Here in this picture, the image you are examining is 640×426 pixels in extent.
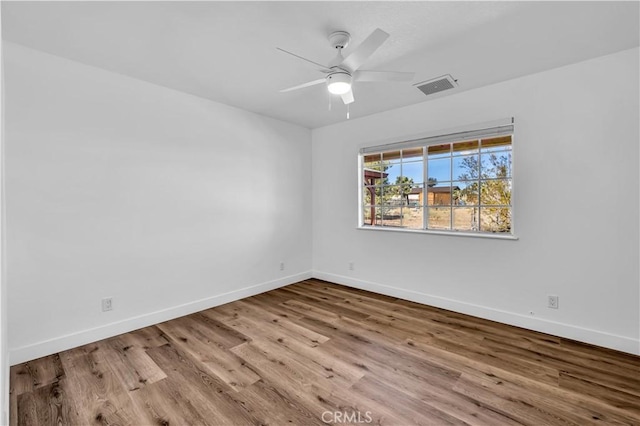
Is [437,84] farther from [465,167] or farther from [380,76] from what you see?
[380,76]

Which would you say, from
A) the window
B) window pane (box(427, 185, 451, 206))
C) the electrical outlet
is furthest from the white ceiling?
the electrical outlet

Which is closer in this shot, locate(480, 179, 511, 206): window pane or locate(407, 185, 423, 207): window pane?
locate(480, 179, 511, 206): window pane

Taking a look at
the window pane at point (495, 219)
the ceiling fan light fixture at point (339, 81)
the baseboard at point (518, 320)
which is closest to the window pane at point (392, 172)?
the window pane at point (495, 219)

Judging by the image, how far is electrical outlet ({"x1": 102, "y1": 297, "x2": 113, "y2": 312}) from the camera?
2895 mm

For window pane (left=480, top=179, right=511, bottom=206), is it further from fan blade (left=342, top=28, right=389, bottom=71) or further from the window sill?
fan blade (left=342, top=28, right=389, bottom=71)

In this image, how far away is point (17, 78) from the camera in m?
2.44

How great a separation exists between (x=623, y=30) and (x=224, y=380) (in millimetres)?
3886

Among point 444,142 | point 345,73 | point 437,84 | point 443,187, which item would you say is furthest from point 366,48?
point 443,187

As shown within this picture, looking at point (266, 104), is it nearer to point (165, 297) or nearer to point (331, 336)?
point (165, 297)

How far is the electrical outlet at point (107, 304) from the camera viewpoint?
2.90 meters

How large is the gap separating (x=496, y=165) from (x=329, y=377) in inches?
108

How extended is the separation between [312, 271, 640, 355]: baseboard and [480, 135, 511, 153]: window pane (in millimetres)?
1715

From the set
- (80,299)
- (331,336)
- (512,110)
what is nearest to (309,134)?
(512,110)

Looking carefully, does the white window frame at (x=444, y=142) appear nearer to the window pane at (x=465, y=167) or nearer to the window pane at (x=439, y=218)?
the window pane at (x=439, y=218)
